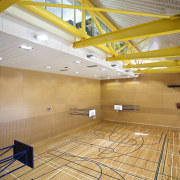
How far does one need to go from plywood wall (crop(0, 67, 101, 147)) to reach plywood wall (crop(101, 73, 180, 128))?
404 centimetres

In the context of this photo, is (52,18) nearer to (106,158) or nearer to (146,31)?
(146,31)

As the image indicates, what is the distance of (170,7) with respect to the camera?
3.27m

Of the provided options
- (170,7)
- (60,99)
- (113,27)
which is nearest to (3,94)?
(60,99)

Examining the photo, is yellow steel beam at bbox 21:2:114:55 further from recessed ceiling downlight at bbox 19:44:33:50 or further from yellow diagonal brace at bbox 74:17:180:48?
recessed ceiling downlight at bbox 19:44:33:50

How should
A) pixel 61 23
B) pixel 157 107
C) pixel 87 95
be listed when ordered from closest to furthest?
pixel 61 23, pixel 157 107, pixel 87 95

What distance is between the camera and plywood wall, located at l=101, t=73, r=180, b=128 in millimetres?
12923

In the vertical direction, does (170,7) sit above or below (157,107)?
above

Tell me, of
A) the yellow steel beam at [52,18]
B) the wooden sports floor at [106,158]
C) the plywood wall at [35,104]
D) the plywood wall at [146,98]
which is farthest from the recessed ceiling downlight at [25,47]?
the plywood wall at [146,98]

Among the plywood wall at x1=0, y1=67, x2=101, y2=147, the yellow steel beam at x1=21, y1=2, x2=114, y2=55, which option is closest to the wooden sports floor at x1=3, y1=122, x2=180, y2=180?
the plywood wall at x1=0, y1=67, x2=101, y2=147

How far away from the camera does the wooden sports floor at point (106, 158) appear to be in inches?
226

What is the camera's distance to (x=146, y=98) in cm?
1409

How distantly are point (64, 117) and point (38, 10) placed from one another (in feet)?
30.0

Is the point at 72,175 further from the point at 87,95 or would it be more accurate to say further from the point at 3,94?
the point at 87,95

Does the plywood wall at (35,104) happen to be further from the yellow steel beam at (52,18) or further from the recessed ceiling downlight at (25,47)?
the yellow steel beam at (52,18)
